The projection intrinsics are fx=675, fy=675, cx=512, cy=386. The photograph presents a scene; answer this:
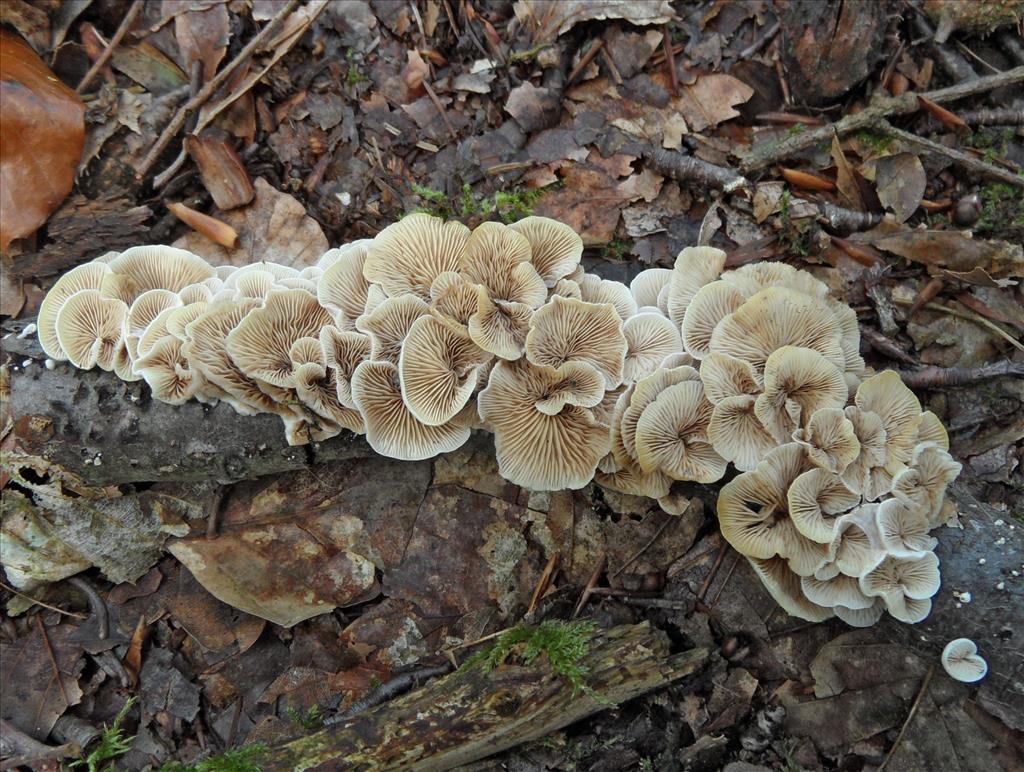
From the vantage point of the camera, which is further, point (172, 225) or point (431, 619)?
point (172, 225)

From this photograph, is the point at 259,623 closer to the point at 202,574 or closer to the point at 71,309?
the point at 202,574

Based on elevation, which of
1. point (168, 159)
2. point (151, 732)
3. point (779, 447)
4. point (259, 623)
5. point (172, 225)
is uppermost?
point (168, 159)

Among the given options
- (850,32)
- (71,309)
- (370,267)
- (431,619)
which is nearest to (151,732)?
(431,619)

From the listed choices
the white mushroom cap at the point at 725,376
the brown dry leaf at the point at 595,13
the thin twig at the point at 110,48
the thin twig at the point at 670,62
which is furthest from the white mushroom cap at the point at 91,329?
the thin twig at the point at 670,62

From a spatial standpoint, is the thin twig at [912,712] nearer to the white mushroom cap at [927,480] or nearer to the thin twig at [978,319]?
the white mushroom cap at [927,480]

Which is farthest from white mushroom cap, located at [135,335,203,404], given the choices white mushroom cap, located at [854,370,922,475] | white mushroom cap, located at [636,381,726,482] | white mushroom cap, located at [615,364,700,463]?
white mushroom cap, located at [854,370,922,475]

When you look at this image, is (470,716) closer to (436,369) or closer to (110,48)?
(436,369)

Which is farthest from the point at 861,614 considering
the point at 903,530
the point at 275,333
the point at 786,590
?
the point at 275,333
